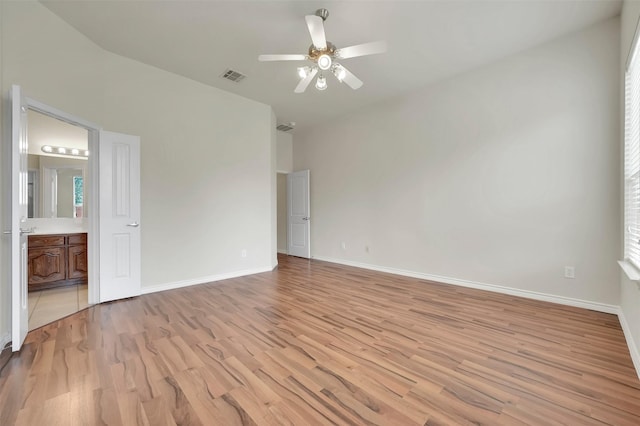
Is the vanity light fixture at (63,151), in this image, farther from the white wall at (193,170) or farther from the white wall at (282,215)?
the white wall at (282,215)

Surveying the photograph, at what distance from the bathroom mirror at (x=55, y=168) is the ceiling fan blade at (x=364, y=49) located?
4244 mm

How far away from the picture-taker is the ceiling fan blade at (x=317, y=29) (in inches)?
90.4

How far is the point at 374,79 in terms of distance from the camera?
4180 millimetres

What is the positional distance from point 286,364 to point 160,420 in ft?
2.73

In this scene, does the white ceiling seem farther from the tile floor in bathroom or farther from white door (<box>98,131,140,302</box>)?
the tile floor in bathroom

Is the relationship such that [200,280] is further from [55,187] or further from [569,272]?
[569,272]

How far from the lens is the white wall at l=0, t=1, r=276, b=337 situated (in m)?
2.70

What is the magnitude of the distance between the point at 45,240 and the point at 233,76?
373cm

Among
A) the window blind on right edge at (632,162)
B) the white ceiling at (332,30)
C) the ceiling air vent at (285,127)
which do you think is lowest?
the window blind on right edge at (632,162)

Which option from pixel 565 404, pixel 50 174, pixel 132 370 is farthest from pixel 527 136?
A: pixel 50 174

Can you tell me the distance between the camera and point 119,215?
3.54m

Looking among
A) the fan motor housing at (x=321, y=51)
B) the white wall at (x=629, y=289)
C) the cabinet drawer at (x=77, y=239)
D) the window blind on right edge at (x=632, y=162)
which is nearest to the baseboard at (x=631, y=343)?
the white wall at (x=629, y=289)

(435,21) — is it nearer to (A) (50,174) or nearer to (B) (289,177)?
(B) (289,177)

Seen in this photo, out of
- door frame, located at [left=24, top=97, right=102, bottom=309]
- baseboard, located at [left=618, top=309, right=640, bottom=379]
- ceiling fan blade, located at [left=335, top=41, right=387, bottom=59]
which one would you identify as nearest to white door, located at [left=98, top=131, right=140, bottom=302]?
door frame, located at [left=24, top=97, right=102, bottom=309]
